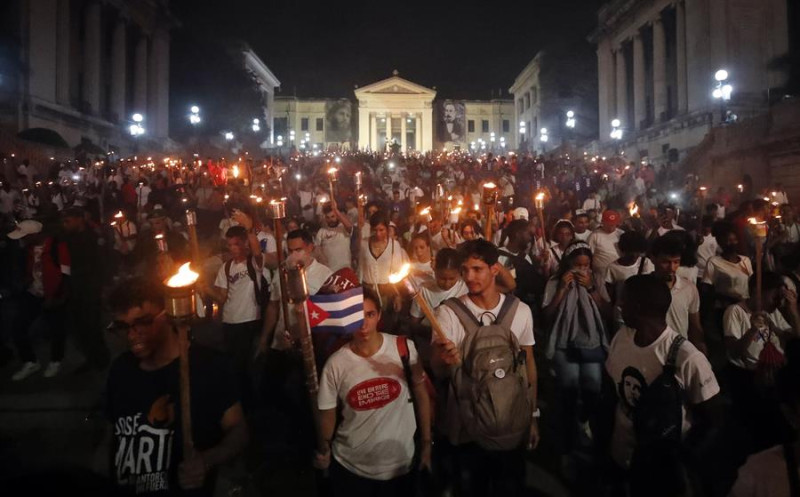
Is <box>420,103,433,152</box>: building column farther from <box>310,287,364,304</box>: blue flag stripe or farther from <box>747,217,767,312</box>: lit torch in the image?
<box>310,287,364,304</box>: blue flag stripe

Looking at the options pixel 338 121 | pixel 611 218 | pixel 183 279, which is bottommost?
pixel 183 279

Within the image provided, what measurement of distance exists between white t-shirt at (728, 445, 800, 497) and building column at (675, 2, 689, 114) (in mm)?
41188

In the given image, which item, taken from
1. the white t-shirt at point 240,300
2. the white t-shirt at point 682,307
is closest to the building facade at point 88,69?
the white t-shirt at point 240,300

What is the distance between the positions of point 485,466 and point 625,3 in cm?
5261

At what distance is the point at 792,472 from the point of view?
184 cm

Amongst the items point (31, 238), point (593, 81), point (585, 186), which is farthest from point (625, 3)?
point (31, 238)

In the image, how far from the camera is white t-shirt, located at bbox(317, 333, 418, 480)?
10.1 ft

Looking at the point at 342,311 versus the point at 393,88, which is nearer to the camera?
the point at 342,311

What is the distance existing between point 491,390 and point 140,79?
164 ft

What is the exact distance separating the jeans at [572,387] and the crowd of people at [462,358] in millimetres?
18

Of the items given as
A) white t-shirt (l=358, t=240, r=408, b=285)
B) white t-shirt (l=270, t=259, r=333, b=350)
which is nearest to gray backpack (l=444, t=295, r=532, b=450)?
white t-shirt (l=270, t=259, r=333, b=350)

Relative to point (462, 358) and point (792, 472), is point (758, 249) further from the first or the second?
point (792, 472)

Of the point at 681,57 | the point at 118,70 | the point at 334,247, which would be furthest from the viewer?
the point at 118,70

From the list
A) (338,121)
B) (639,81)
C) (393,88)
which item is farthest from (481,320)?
(338,121)
